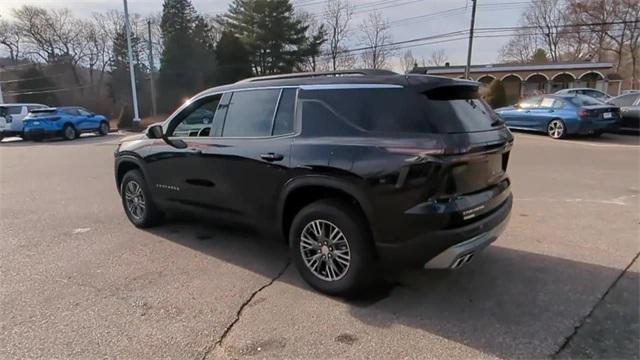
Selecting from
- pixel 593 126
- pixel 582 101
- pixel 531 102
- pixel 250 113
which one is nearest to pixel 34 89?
pixel 531 102

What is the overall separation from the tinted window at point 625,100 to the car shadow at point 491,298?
1426 centimetres

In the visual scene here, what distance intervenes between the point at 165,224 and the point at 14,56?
64.6 metres

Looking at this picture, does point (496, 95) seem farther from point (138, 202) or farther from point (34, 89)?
point (34, 89)

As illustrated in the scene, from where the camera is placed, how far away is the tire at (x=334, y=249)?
3514 mm

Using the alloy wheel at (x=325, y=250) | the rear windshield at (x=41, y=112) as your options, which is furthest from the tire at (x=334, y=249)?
the rear windshield at (x=41, y=112)

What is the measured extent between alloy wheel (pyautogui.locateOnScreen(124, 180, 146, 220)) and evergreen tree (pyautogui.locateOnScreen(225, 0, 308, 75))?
43184 millimetres

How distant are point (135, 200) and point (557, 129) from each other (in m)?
13.6

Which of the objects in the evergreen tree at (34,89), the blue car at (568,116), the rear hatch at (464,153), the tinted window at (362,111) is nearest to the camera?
the rear hatch at (464,153)

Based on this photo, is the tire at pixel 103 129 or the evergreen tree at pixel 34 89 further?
the evergreen tree at pixel 34 89

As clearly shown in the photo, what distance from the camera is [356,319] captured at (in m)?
3.40

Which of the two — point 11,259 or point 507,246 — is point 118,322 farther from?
point 507,246

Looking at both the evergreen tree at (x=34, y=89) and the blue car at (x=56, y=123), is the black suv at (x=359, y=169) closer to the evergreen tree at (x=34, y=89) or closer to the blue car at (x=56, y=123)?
the blue car at (x=56, y=123)

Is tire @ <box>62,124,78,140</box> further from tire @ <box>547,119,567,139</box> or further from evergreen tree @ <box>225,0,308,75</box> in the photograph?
evergreen tree @ <box>225,0,308,75</box>

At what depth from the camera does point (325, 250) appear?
3750 mm
